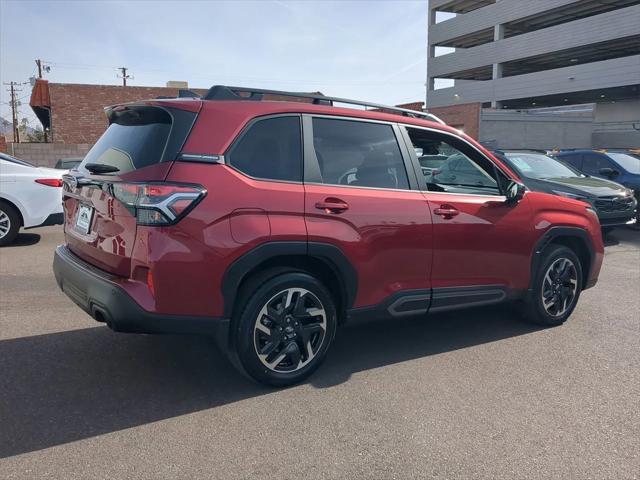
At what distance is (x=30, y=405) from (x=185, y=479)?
1.30 metres

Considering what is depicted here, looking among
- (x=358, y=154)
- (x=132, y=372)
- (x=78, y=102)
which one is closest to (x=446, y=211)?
(x=358, y=154)

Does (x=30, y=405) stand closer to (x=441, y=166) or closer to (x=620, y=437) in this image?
(x=620, y=437)

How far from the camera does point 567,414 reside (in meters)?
3.34

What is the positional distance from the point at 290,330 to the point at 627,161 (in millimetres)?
11431

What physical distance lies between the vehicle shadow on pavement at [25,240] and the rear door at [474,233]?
22.6ft

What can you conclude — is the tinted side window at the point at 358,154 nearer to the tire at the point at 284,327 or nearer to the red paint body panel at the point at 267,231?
the red paint body panel at the point at 267,231

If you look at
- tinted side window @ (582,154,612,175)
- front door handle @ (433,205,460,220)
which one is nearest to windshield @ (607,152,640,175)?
tinted side window @ (582,154,612,175)

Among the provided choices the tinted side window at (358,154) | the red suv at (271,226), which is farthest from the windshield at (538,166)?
the tinted side window at (358,154)

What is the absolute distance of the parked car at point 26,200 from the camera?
26.5ft

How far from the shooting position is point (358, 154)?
3928 mm

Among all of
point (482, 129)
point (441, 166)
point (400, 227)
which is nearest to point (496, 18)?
point (482, 129)

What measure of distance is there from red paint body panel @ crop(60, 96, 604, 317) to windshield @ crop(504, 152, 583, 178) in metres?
5.83

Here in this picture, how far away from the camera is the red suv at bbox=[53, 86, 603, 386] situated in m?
3.12

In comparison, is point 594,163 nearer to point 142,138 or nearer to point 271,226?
point 271,226
